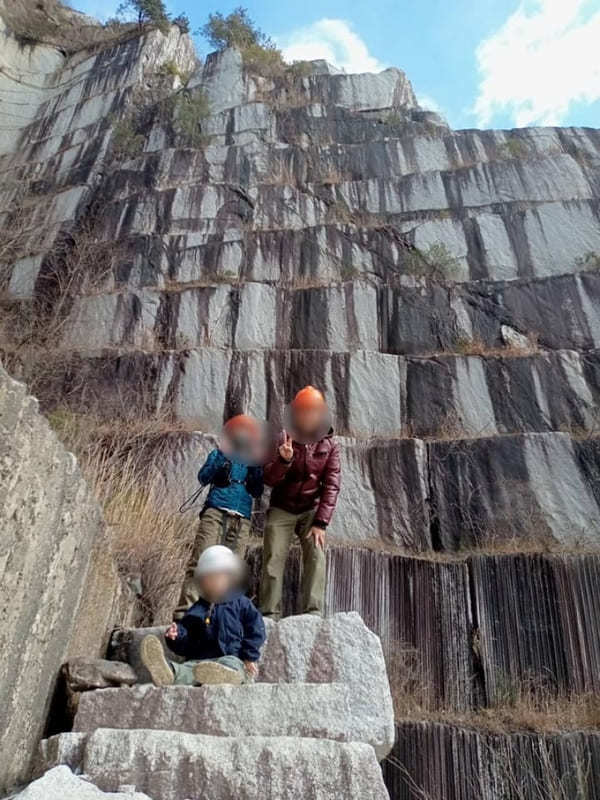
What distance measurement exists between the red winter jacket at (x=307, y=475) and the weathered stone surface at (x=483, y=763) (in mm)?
1463

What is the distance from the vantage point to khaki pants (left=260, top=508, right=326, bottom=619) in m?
4.05

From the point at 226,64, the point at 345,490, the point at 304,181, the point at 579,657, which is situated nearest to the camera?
the point at 579,657

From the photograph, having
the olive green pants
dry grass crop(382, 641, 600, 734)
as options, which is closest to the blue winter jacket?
the olive green pants

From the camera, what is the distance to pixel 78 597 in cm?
344

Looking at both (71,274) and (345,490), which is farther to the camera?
(71,274)

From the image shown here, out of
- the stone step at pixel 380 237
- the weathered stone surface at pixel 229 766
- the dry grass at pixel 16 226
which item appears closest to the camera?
the weathered stone surface at pixel 229 766

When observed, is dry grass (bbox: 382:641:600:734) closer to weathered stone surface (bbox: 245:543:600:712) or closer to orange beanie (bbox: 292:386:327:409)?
weathered stone surface (bbox: 245:543:600:712)

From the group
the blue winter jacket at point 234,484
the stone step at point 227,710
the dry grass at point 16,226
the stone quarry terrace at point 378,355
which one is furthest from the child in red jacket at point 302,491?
the dry grass at point 16,226

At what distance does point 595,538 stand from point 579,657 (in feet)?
4.97

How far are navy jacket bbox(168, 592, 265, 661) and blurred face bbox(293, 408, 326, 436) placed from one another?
123cm

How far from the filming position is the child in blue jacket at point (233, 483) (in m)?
4.32

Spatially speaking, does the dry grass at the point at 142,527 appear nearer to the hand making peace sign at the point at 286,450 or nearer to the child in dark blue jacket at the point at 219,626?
the child in dark blue jacket at the point at 219,626

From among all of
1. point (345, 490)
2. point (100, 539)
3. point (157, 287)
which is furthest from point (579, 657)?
point (157, 287)

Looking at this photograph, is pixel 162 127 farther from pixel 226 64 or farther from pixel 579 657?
pixel 579 657
